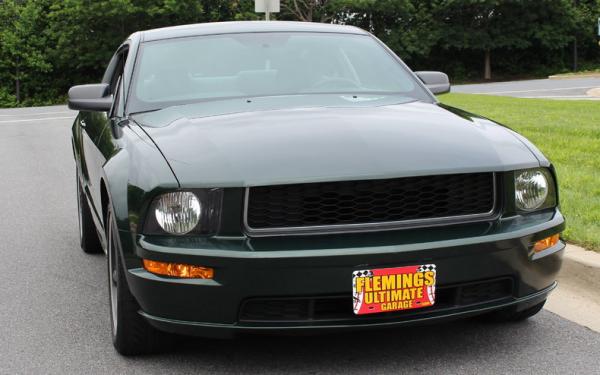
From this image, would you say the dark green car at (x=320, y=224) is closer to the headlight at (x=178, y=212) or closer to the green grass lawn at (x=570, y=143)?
the headlight at (x=178, y=212)

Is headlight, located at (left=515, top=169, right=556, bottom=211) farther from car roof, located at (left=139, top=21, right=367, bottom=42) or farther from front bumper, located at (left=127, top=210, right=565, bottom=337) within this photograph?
car roof, located at (left=139, top=21, right=367, bottom=42)

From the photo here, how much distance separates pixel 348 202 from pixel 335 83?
1.68m

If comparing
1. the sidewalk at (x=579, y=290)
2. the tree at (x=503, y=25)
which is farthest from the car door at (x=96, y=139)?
the tree at (x=503, y=25)

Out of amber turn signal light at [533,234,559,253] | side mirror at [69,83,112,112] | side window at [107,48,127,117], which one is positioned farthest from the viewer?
side window at [107,48,127,117]

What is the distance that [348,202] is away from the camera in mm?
3451

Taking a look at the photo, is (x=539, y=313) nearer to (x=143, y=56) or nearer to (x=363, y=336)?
(x=363, y=336)

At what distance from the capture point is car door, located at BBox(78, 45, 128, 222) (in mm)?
4600

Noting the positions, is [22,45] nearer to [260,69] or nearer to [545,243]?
[260,69]

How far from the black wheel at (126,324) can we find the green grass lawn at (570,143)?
8.84 feet

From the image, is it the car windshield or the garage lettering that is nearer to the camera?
the garage lettering

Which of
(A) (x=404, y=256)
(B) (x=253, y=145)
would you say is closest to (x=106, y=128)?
(B) (x=253, y=145)

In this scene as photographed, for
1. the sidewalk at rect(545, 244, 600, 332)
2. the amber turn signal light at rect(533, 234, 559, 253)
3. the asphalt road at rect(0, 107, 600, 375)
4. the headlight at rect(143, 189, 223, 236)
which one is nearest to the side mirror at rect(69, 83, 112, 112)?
the asphalt road at rect(0, 107, 600, 375)

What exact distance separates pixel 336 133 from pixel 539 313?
61.5 inches

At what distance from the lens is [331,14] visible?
44781 millimetres
